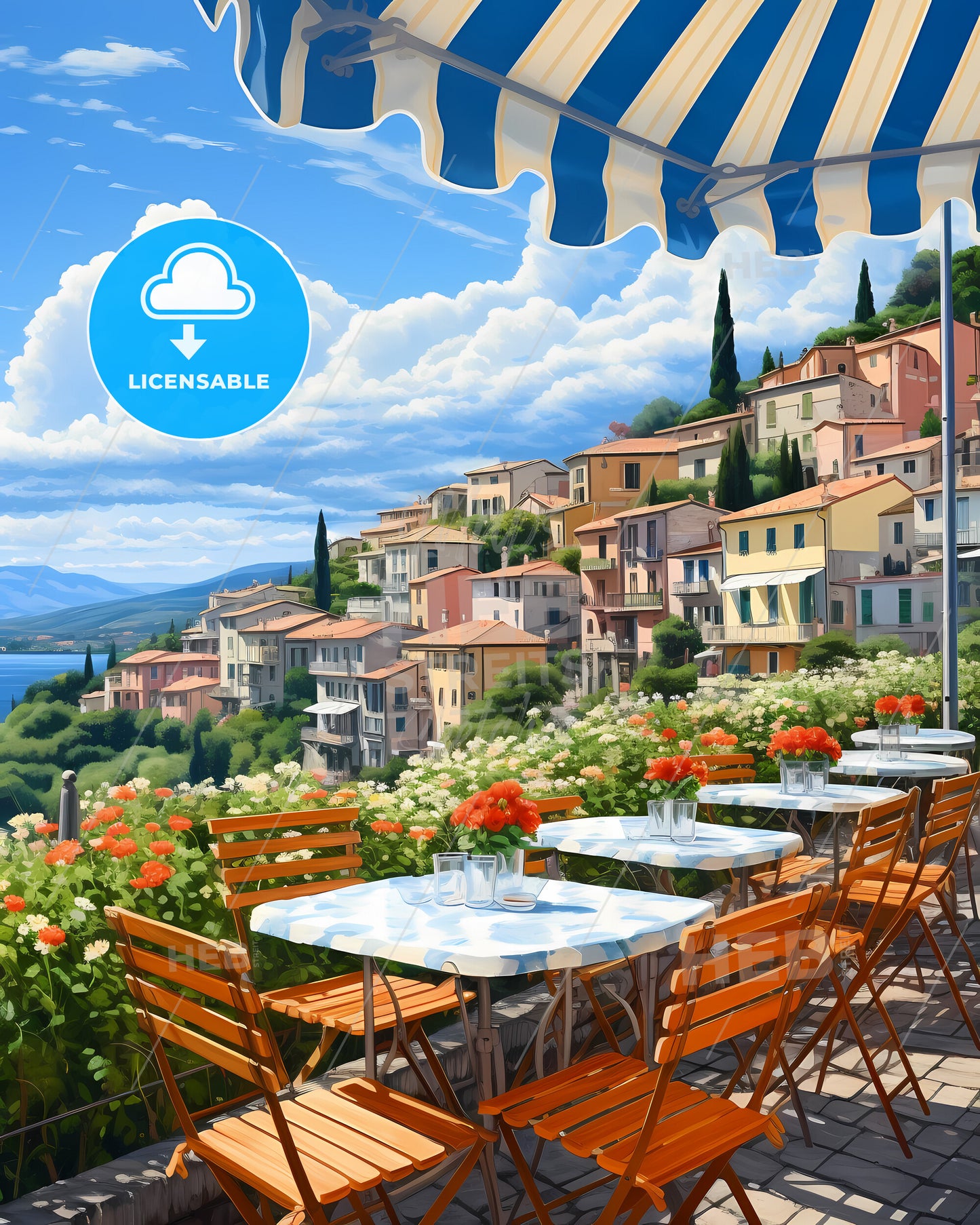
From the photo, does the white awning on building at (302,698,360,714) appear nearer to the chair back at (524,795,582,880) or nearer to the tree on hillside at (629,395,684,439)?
the tree on hillside at (629,395,684,439)

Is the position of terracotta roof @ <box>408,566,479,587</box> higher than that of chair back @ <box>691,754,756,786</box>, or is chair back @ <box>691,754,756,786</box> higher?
terracotta roof @ <box>408,566,479,587</box>

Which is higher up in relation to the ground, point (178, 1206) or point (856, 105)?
point (856, 105)

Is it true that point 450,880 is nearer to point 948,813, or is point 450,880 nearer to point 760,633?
point 948,813

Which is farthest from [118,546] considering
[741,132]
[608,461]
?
[741,132]

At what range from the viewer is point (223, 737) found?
18.2 m

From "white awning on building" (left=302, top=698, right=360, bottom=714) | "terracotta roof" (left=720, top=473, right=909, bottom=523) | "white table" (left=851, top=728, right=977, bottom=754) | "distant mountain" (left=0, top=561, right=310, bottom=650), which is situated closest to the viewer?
"white table" (left=851, top=728, right=977, bottom=754)

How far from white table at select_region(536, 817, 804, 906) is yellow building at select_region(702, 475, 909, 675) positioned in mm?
7796

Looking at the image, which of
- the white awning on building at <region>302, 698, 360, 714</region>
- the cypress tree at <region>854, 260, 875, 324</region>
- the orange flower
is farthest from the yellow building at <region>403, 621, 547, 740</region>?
the orange flower

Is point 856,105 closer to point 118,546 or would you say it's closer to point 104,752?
point 104,752

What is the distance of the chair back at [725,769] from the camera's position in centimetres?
382

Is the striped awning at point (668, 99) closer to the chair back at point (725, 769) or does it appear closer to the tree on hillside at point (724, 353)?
the chair back at point (725, 769)

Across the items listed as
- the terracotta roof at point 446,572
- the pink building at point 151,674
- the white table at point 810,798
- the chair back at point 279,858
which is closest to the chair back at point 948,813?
the white table at point 810,798

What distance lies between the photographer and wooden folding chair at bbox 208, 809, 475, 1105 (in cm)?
218

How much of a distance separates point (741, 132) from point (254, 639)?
14.9 meters
